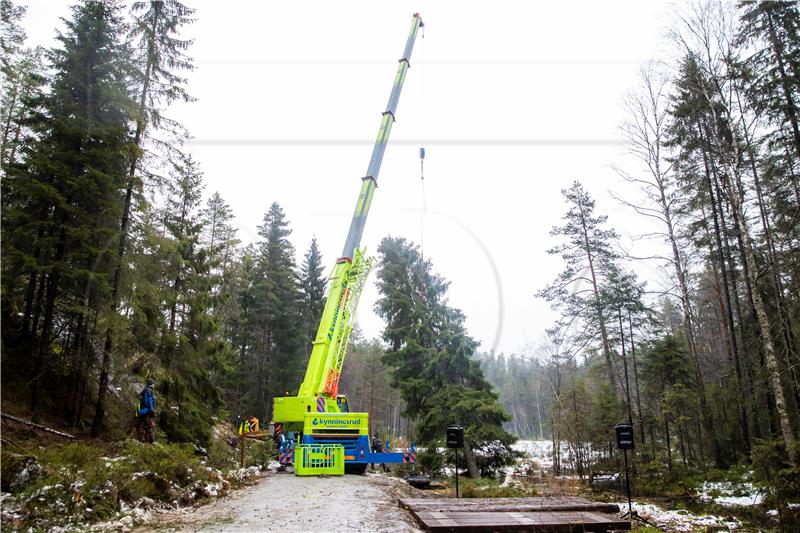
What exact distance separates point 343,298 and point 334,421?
398 cm

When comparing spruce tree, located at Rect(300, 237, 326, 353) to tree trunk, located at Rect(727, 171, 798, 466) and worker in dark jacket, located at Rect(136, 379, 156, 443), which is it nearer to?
worker in dark jacket, located at Rect(136, 379, 156, 443)

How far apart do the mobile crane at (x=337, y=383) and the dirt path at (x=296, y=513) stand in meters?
3.55

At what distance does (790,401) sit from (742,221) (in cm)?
749

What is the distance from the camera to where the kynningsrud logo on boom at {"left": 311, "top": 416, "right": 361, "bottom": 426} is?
1384 centimetres

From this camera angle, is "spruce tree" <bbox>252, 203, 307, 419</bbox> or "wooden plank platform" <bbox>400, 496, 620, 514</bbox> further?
"spruce tree" <bbox>252, 203, 307, 419</bbox>

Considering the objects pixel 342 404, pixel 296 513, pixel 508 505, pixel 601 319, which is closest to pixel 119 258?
pixel 296 513

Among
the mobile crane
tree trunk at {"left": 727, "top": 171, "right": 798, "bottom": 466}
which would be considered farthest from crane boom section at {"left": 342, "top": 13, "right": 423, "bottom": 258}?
tree trunk at {"left": 727, "top": 171, "right": 798, "bottom": 466}

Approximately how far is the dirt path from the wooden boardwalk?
44 centimetres

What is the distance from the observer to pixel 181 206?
19.0 m

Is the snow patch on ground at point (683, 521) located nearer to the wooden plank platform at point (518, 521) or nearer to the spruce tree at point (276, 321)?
the wooden plank platform at point (518, 521)

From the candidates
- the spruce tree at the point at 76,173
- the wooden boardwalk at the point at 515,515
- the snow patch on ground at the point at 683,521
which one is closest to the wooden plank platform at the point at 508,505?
the wooden boardwalk at the point at 515,515

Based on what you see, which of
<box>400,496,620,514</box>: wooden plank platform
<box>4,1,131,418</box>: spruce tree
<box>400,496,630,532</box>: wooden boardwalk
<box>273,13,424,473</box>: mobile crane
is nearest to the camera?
<box>400,496,630,532</box>: wooden boardwalk

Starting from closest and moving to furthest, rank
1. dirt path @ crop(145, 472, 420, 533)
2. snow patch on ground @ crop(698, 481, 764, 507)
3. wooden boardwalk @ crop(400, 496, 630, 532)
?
dirt path @ crop(145, 472, 420, 533) < wooden boardwalk @ crop(400, 496, 630, 532) < snow patch on ground @ crop(698, 481, 764, 507)

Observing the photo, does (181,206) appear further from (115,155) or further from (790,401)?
(790,401)
